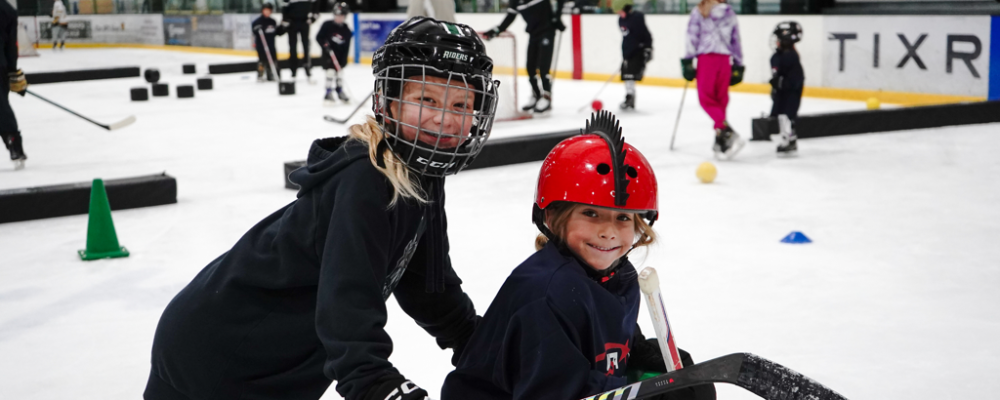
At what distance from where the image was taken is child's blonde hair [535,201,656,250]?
5.03ft

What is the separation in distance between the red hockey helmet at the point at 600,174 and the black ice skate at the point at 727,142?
4576 millimetres

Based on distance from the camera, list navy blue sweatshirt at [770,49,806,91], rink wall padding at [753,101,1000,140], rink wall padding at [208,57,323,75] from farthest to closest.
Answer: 1. rink wall padding at [208,57,323,75]
2. rink wall padding at [753,101,1000,140]
3. navy blue sweatshirt at [770,49,806,91]

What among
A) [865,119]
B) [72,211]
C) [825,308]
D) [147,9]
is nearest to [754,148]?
[865,119]

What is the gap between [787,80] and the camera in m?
6.15

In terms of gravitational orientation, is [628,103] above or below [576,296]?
below

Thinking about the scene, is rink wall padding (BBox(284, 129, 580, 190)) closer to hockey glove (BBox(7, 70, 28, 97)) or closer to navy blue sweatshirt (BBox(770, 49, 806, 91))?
navy blue sweatshirt (BBox(770, 49, 806, 91))

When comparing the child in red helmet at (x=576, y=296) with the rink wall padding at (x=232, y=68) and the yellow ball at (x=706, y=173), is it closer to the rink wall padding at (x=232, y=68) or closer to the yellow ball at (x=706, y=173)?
the yellow ball at (x=706, y=173)

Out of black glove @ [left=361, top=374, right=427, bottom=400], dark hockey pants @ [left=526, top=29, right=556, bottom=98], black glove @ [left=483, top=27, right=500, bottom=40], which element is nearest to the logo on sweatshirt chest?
black glove @ [left=361, top=374, right=427, bottom=400]

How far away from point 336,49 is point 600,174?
9.31 m

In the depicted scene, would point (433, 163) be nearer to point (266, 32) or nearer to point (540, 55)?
point (540, 55)

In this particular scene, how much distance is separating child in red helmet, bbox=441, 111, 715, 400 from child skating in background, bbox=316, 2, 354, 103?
343 inches

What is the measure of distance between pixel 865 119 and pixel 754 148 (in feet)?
3.79

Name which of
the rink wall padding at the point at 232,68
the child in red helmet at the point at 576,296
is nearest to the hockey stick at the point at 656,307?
the child in red helmet at the point at 576,296

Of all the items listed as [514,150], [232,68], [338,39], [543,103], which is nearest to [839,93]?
[543,103]
